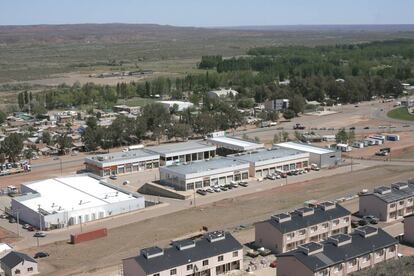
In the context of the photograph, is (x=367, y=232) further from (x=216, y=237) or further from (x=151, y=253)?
(x=151, y=253)

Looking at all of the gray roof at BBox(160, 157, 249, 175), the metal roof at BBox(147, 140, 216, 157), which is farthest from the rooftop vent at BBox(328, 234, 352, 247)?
the metal roof at BBox(147, 140, 216, 157)

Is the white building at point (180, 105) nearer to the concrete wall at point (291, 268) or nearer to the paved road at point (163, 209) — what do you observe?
the paved road at point (163, 209)

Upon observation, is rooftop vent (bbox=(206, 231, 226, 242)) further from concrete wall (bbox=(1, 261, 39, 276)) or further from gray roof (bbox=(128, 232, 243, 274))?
concrete wall (bbox=(1, 261, 39, 276))

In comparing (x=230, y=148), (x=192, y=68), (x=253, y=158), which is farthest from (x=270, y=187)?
(x=192, y=68)

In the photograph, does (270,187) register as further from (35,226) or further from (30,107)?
(30,107)

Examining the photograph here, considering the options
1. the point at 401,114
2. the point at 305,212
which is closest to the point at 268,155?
the point at 305,212
